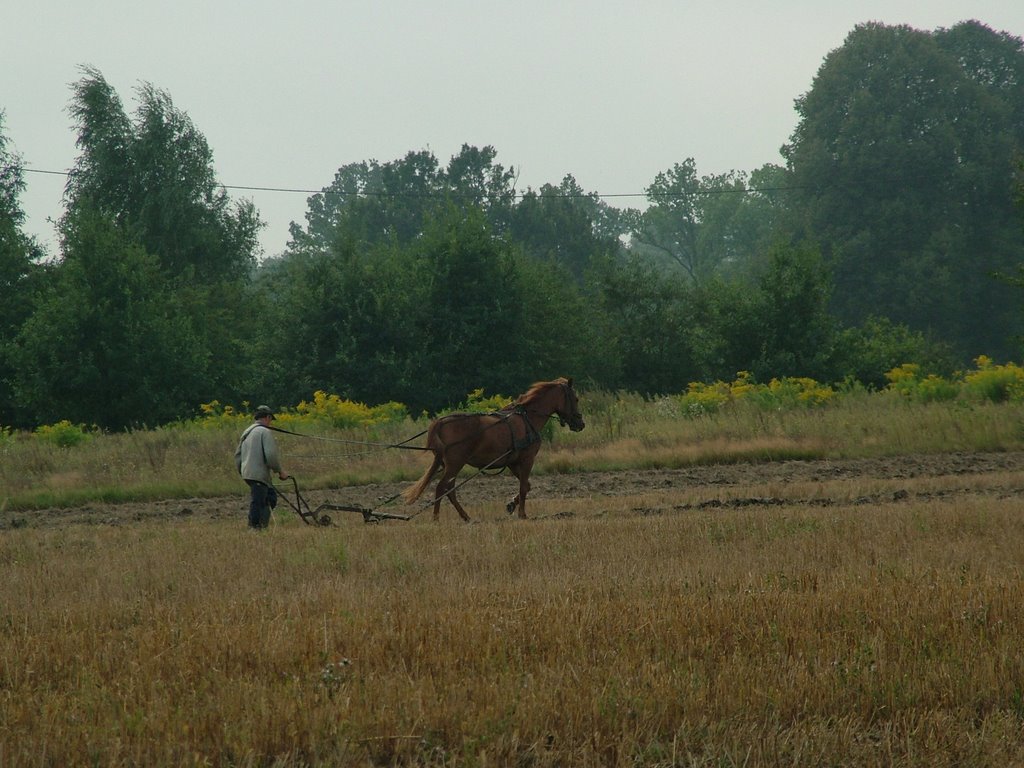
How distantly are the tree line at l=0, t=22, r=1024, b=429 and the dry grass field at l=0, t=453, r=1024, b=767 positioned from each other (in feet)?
69.2

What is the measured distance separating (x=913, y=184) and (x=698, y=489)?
5187 centimetres

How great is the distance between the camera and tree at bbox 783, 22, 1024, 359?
60.6 meters

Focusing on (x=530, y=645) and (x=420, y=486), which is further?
(x=420, y=486)

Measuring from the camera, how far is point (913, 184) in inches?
2525

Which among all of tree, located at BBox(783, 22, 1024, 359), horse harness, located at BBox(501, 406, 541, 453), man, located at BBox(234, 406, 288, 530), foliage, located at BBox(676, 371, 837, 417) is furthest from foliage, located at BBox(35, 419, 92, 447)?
tree, located at BBox(783, 22, 1024, 359)

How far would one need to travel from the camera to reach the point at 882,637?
711 centimetres

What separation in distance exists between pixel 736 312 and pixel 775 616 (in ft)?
111

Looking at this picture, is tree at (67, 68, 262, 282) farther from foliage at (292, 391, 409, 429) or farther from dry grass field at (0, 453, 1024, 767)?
dry grass field at (0, 453, 1024, 767)

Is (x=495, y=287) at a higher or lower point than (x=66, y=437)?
higher

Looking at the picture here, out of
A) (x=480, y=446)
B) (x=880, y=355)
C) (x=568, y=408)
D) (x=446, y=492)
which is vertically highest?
(x=880, y=355)

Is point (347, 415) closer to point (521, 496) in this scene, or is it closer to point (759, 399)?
point (759, 399)

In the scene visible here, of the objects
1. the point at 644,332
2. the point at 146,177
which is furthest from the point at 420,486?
the point at 146,177

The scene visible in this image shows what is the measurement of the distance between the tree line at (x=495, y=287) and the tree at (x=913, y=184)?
5.0 inches

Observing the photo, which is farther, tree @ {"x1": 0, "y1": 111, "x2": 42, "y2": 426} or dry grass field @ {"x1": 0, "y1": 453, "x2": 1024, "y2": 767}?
tree @ {"x1": 0, "y1": 111, "x2": 42, "y2": 426}
